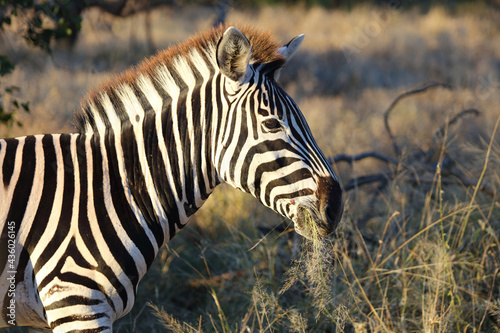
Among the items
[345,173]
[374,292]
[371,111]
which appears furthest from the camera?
[371,111]

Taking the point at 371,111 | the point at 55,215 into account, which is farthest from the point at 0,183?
the point at 371,111

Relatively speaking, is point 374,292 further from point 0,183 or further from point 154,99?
point 0,183

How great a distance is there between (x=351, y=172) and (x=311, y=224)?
3891mm

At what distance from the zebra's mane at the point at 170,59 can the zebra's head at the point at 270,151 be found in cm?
16

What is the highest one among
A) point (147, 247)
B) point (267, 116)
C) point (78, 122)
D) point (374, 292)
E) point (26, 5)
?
point (26, 5)

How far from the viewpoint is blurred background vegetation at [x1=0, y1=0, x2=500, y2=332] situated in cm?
351

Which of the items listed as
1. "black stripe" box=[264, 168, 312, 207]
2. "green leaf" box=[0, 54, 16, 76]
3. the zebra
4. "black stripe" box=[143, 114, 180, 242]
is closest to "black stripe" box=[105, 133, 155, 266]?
the zebra

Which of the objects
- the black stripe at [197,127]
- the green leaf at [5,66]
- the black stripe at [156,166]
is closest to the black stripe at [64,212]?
the black stripe at [156,166]

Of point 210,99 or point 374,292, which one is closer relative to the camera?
point 210,99

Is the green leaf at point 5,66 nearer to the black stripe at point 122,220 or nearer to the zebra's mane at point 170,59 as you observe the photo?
the zebra's mane at point 170,59

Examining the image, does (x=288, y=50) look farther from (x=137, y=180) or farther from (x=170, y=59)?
(x=137, y=180)

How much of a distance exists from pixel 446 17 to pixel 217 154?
15.7 meters

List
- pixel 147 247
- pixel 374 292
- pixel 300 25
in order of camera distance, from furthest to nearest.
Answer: pixel 300 25
pixel 374 292
pixel 147 247

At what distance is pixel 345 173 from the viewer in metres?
6.08
